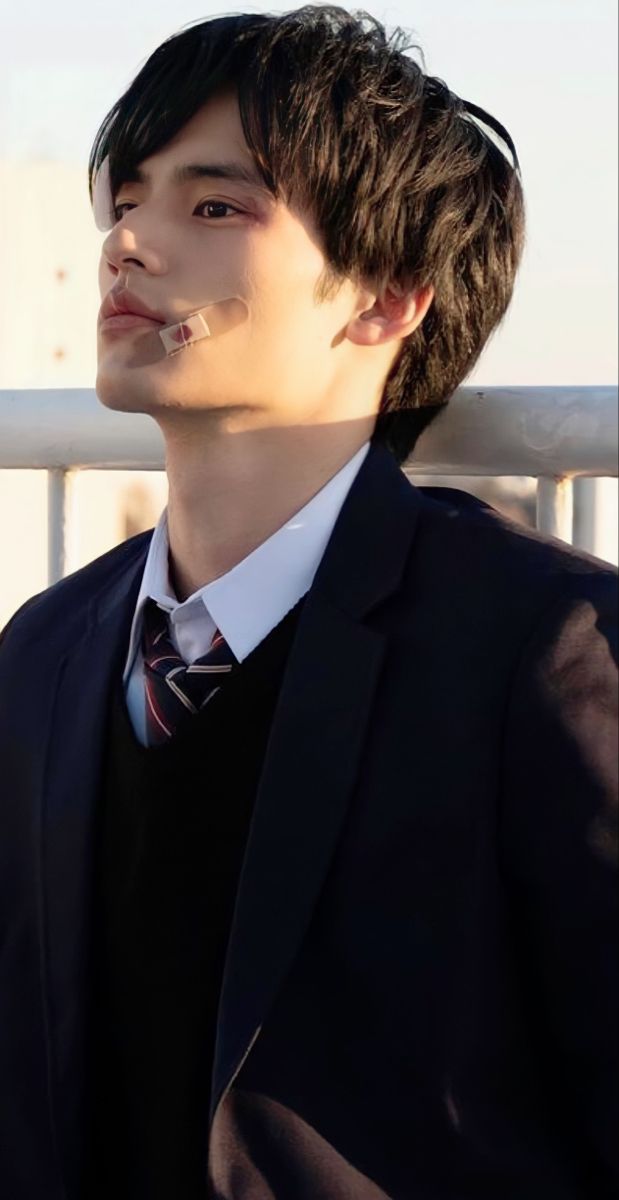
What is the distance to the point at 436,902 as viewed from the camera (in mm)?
1713

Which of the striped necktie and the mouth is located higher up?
the mouth

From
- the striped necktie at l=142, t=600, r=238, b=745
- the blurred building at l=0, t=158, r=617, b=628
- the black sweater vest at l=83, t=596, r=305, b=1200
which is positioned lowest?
the black sweater vest at l=83, t=596, r=305, b=1200

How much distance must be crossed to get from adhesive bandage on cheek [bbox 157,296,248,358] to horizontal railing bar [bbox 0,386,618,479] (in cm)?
28

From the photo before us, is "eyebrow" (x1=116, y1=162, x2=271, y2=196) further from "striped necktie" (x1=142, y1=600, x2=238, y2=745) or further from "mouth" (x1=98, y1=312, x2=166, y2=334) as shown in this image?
"striped necktie" (x1=142, y1=600, x2=238, y2=745)

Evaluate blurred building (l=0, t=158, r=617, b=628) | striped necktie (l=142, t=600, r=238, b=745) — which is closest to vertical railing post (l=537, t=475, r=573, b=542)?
striped necktie (l=142, t=600, r=238, b=745)

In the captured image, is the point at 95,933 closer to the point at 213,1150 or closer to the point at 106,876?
the point at 106,876

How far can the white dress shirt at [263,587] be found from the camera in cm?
199

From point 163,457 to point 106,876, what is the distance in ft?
1.90

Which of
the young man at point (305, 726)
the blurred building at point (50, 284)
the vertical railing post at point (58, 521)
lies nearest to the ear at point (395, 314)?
the young man at point (305, 726)

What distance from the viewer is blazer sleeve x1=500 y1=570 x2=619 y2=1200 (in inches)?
64.5

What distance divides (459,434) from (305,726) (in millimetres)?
431

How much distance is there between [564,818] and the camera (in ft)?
5.43

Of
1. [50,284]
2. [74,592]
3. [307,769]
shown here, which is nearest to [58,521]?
[74,592]

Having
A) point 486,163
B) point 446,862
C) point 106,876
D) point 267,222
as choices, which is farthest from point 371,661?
point 486,163
